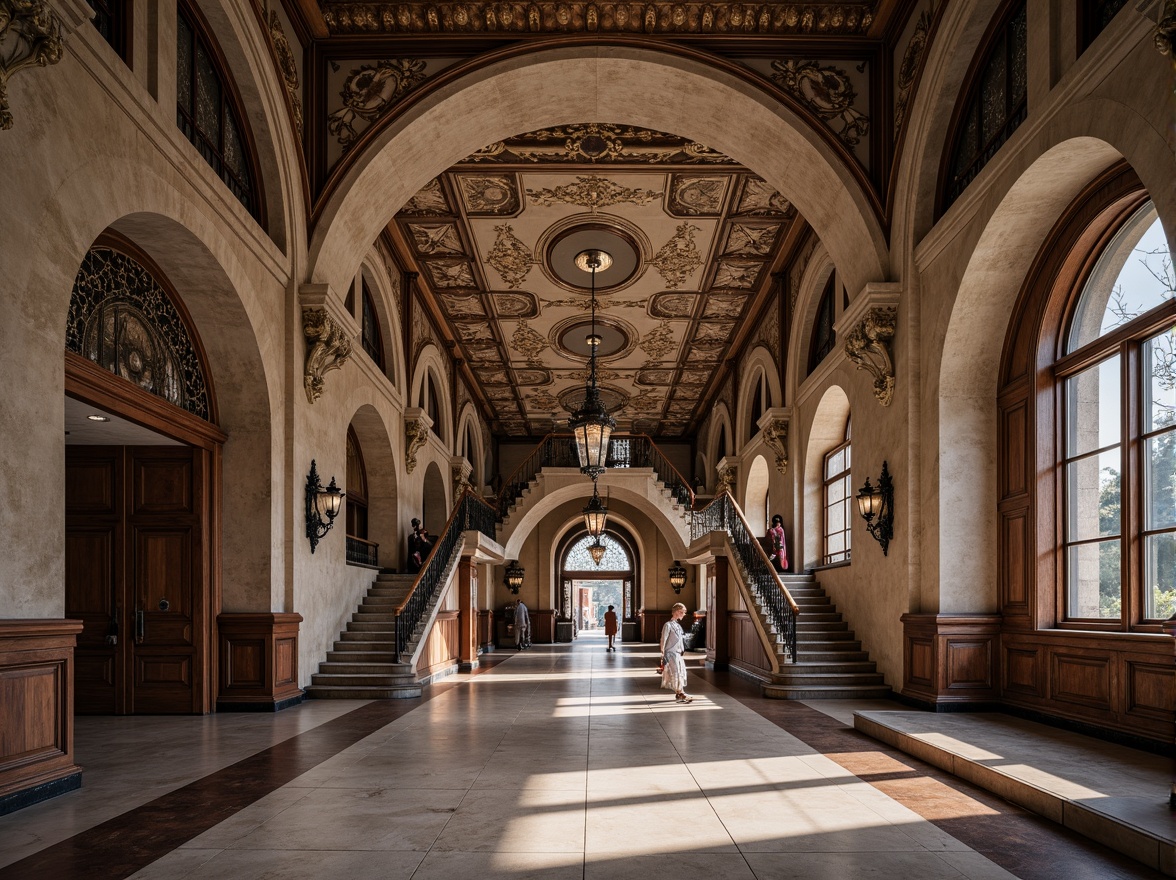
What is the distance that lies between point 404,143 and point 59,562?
687 centimetres

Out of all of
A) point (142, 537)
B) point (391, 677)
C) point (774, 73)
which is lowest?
point (391, 677)

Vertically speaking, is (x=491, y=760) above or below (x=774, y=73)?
below

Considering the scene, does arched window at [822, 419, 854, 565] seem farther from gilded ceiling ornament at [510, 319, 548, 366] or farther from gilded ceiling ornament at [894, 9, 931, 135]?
gilded ceiling ornament at [510, 319, 548, 366]

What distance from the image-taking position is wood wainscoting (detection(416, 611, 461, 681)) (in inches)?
547

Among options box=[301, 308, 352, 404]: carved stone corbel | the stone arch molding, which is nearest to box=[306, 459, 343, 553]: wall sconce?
box=[301, 308, 352, 404]: carved stone corbel

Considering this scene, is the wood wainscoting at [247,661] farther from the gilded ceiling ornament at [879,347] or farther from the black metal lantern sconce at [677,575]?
the black metal lantern sconce at [677,575]

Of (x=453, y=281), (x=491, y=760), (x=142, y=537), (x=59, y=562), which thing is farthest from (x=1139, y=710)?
(x=453, y=281)

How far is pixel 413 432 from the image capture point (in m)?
16.7

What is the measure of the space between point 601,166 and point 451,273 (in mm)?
4872

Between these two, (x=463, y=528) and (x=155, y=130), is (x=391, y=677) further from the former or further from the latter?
(x=155, y=130)

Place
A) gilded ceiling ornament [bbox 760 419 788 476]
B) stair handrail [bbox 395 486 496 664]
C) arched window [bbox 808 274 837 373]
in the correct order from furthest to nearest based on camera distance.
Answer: gilded ceiling ornament [bbox 760 419 788 476] → arched window [bbox 808 274 837 373] → stair handrail [bbox 395 486 496 664]

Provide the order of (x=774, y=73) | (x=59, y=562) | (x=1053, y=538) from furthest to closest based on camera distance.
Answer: (x=774, y=73) → (x=1053, y=538) → (x=59, y=562)

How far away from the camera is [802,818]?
528 centimetres

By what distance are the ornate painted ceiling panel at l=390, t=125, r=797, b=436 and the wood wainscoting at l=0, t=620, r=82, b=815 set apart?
9.10m
